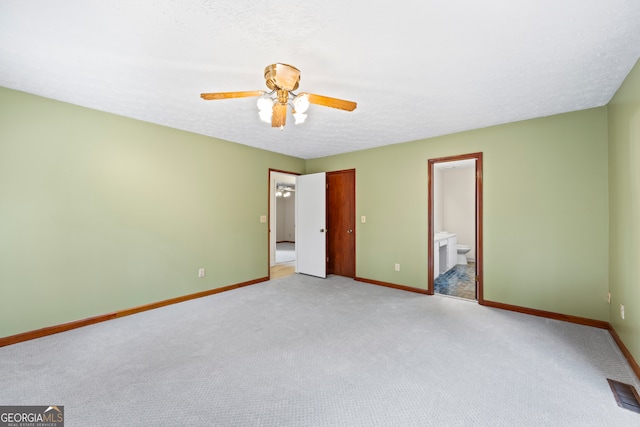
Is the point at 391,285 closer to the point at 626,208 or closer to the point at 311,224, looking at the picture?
the point at 311,224

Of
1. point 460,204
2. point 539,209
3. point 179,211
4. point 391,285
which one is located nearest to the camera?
Result: point 539,209

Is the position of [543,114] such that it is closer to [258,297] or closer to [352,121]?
[352,121]

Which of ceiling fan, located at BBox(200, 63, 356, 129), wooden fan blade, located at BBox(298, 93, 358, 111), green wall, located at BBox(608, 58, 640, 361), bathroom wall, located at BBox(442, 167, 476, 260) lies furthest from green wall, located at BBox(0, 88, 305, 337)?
bathroom wall, located at BBox(442, 167, 476, 260)

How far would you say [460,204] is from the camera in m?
6.80

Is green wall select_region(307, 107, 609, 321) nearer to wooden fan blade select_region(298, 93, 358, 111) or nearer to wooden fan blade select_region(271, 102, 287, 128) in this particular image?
wooden fan blade select_region(298, 93, 358, 111)

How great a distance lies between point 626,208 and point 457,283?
2.71 metres

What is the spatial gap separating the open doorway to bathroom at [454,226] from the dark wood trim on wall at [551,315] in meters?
0.19

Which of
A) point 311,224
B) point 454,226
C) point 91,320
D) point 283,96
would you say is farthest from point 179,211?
point 454,226

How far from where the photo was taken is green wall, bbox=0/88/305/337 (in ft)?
8.28

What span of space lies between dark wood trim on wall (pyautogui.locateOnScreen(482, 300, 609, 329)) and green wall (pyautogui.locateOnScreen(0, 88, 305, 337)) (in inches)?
148

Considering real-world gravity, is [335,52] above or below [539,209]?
above

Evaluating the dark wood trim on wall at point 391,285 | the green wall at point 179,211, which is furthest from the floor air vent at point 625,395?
the dark wood trim on wall at point 391,285

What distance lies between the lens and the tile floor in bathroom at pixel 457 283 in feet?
13.3

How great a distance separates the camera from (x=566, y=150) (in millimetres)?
2986
